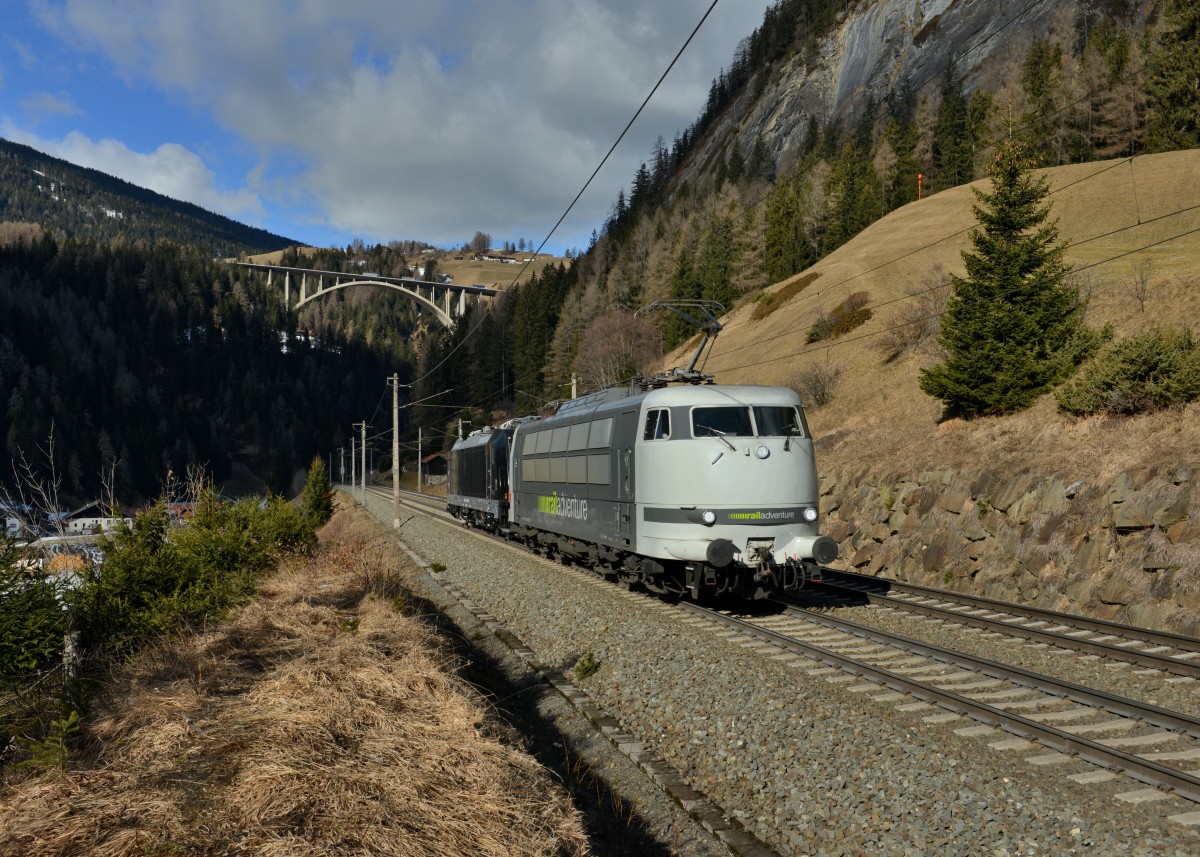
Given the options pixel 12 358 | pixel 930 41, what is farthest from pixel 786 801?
pixel 12 358

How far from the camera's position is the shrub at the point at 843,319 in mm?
40531

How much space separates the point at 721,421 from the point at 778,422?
3.44ft

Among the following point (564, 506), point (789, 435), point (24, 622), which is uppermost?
point (789, 435)

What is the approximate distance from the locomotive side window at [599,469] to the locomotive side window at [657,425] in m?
1.60

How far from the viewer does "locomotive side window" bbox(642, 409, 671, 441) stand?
544 inches

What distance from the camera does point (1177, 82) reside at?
57.6 metres

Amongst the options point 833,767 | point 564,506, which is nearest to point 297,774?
point 833,767

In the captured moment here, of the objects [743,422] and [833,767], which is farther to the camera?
[743,422]

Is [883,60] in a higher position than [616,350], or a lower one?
higher

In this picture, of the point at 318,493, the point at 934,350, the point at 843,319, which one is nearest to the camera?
the point at 934,350

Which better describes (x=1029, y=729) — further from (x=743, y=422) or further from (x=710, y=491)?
(x=743, y=422)

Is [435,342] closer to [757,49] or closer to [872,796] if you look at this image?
[757,49]

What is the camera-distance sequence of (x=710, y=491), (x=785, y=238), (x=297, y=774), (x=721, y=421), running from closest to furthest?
(x=297, y=774), (x=710, y=491), (x=721, y=421), (x=785, y=238)

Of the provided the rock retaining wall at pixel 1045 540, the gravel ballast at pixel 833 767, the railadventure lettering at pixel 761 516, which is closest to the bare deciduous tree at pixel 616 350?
the rock retaining wall at pixel 1045 540
